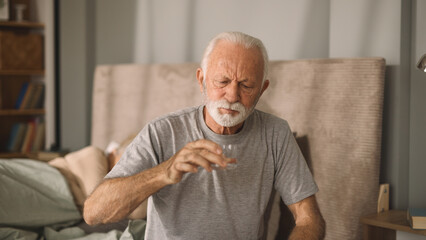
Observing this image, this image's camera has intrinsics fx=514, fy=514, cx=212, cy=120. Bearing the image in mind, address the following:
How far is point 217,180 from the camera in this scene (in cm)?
175

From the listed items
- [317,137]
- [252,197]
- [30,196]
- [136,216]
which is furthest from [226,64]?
[30,196]

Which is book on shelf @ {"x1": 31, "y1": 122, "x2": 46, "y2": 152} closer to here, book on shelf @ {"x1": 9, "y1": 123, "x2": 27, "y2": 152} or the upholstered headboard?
book on shelf @ {"x1": 9, "y1": 123, "x2": 27, "y2": 152}

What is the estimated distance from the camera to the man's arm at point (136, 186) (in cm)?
142

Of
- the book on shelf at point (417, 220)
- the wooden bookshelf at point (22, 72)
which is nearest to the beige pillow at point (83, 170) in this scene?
the book on shelf at point (417, 220)

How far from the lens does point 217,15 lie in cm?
308

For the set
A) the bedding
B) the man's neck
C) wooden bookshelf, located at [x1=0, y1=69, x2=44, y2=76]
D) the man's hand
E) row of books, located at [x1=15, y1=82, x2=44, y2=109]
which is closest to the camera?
the man's hand

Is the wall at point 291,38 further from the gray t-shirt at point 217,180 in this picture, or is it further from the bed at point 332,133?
the gray t-shirt at point 217,180

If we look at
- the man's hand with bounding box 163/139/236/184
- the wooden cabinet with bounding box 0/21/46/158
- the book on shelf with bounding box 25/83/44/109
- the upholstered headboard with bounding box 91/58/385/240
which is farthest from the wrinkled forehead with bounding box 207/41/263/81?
the book on shelf with bounding box 25/83/44/109

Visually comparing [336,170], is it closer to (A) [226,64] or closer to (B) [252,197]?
(B) [252,197]

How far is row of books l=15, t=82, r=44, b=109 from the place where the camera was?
4.57m

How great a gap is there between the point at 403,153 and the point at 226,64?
0.94m

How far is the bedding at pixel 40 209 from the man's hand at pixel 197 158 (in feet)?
2.84

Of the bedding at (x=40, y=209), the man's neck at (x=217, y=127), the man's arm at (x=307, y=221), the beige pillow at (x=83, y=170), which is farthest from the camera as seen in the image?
the beige pillow at (x=83, y=170)

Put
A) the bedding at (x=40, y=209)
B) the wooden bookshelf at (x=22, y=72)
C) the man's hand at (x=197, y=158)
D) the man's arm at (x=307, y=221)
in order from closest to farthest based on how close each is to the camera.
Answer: the man's hand at (x=197, y=158) → the man's arm at (x=307, y=221) → the bedding at (x=40, y=209) → the wooden bookshelf at (x=22, y=72)
